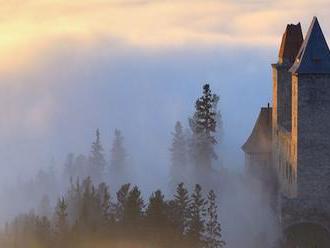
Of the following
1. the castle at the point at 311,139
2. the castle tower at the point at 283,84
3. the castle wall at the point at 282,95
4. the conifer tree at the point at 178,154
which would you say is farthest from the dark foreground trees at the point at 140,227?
the conifer tree at the point at 178,154

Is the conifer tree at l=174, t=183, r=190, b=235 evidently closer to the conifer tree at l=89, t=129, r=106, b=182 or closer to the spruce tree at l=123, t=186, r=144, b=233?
the spruce tree at l=123, t=186, r=144, b=233

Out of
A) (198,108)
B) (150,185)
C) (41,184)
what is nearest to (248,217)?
(198,108)

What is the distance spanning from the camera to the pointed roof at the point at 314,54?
56688 millimetres

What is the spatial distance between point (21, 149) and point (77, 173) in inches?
3032

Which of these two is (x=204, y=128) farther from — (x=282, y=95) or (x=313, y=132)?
(x=313, y=132)

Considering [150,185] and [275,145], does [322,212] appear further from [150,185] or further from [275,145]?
[150,185]

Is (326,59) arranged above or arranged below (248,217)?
above

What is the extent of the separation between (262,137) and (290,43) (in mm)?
8520

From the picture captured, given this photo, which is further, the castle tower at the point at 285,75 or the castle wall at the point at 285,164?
the castle tower at the point at 285,75

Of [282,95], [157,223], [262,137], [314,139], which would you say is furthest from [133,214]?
[262,137]

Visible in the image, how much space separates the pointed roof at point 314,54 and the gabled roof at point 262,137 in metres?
14.8

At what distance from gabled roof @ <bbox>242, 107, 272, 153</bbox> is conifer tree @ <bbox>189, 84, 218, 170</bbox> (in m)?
3.46

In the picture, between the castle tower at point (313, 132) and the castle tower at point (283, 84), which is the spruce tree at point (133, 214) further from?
the castle tower at point (283, 84)

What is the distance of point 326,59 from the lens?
57.3 m
